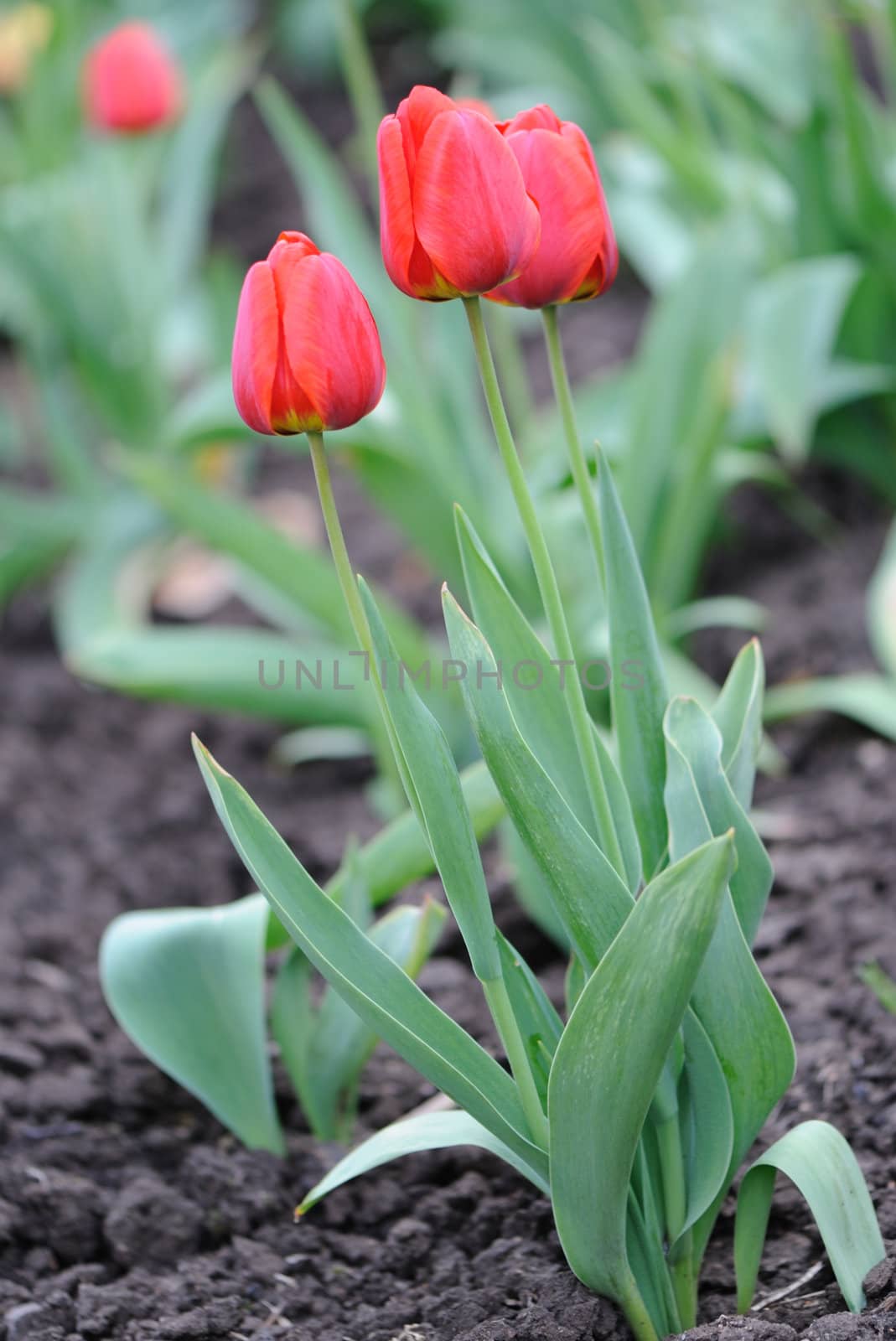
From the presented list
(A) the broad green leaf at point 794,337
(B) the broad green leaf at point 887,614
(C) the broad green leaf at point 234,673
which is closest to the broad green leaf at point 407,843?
(C) the broad green leaf at point 234,673

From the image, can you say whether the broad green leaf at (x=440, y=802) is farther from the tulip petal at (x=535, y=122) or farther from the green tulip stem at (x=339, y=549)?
the tulip petal at (x=535, y=122)

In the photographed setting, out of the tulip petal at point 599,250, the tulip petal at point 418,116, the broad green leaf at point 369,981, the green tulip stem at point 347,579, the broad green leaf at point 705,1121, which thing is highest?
the tulip petal at point 418,116

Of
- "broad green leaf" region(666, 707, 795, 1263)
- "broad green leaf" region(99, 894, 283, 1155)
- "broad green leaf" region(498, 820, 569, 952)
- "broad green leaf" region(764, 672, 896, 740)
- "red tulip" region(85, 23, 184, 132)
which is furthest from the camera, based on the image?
"red tulip" region(85, 23, 184, 132)

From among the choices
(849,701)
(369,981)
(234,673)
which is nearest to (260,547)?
(234,673)

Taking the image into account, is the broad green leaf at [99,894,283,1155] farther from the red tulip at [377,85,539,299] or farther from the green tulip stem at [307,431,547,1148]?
the red tulip at [377,85,539,299]

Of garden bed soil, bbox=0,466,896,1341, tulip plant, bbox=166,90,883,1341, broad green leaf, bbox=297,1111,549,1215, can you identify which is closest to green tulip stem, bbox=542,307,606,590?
tulip plant, bbox=166,90,883,1341

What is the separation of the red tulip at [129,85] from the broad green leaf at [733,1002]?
2.08 metres

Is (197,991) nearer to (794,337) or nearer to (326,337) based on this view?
(326,337)

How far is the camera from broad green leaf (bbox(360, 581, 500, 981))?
90cm

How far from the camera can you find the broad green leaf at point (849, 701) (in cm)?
175

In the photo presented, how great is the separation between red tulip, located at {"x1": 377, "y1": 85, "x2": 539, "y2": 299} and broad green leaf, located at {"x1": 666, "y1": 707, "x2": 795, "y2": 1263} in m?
0.33

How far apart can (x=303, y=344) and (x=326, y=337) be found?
1 cm

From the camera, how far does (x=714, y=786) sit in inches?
37.4

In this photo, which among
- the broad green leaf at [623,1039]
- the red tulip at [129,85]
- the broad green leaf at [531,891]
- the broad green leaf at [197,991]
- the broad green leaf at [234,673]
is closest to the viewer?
the broad green leaf at [623,1039]
